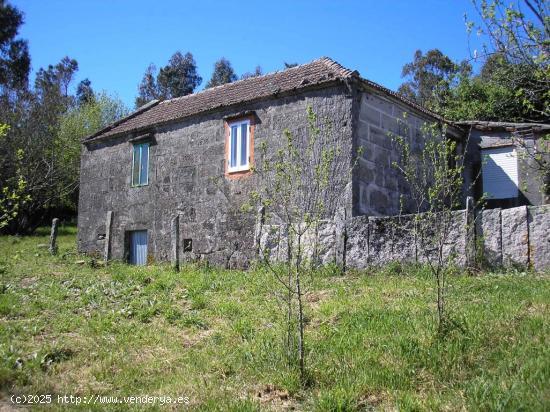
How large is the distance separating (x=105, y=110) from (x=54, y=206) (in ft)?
31.8

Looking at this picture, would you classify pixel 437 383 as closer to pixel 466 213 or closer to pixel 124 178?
pixel 466 213

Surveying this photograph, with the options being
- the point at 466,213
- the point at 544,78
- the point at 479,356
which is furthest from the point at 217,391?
the point at 544,78

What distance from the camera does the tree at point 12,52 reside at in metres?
27.6

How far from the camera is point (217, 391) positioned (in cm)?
477

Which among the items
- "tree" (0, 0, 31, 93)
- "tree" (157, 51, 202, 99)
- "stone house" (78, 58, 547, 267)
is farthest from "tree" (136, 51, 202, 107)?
"stone house" (78, 58, 547, 267)

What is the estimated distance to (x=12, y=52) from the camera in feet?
93.8

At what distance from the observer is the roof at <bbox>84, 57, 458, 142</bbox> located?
468 inches

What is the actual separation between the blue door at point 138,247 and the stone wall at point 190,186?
0.72 ft

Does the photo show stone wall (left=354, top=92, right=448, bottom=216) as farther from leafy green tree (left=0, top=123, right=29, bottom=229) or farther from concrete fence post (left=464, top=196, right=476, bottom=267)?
leafy green tree (left=0, top=123, right=29, bottom=229)

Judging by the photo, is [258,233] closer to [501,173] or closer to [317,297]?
[317,297]

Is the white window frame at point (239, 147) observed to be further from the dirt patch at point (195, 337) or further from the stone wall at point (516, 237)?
the dirt patch at point (195, 337)

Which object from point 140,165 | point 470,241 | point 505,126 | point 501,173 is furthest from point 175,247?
point 505,126

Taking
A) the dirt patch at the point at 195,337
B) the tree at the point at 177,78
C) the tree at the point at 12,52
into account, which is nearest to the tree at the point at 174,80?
the tree at the point at 177,78

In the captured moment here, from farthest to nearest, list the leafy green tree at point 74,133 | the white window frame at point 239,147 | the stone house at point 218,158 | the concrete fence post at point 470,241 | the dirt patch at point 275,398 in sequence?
the leafy green tree at point 74,133 < the white window frame at point 239,147 < the stone house at point 218,158 < the concrete fence post at point 470,241 < the dirt patch at point 275,398
